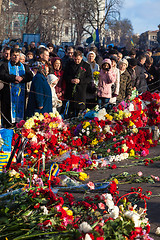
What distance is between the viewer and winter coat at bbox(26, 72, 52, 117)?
6914 mm

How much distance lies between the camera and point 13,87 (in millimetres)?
7609

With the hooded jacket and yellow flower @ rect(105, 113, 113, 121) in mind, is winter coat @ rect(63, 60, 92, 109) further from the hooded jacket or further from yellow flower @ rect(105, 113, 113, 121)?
yellow flower @ rect(105, 113, 113, 121)

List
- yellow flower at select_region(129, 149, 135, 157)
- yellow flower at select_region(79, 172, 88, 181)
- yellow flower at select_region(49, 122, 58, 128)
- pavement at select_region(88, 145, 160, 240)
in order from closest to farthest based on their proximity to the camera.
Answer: pavement at select_region(88, 145, 160, 240)
yellow flower at select_region(79, 172, 88, 181)
yellow flower at select_region(49, 122, 58, 128)
yellow flower at select_region(129, 149, 135, 157)

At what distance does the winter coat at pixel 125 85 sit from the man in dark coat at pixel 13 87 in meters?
2.37

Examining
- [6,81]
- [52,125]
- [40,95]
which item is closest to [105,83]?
[40,95]

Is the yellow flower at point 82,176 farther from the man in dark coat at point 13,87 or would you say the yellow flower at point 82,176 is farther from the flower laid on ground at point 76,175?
the man in dark coat at point 13,87

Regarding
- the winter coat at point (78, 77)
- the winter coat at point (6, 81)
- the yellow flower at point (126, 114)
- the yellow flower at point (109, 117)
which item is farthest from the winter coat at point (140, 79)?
Answer: the winter coat at point (6, 81)

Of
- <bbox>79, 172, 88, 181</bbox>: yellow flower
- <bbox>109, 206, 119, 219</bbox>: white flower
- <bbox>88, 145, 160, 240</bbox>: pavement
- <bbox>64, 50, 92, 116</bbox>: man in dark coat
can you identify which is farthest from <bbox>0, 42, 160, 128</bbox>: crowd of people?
<bbox>109, 206, 119, 219</bbox>: white flower

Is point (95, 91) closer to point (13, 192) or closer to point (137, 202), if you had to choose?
point (137, 202)

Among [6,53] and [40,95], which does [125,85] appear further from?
[6,53]

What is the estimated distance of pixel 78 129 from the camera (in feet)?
22.3

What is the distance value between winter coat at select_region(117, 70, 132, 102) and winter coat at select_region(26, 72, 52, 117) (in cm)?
234

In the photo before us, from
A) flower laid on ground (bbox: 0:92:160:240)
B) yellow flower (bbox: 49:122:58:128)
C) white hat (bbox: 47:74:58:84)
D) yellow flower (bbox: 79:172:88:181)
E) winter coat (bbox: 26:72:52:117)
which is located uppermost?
white hat (bbox: 47:74:58:84)

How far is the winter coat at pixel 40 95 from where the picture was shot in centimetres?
691
